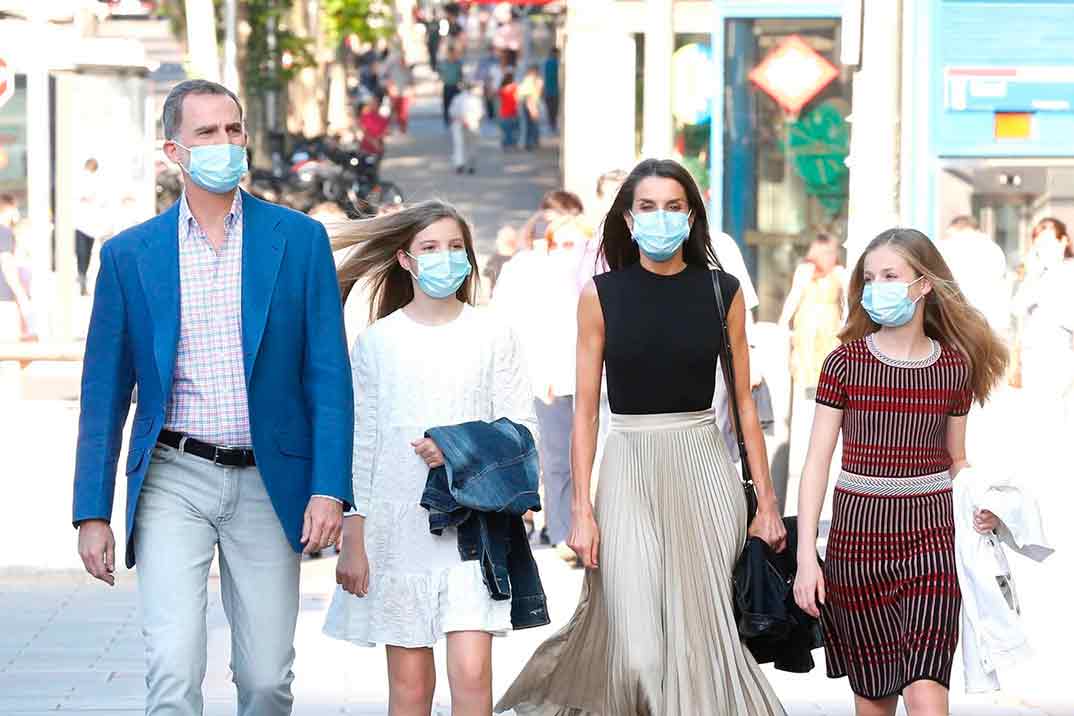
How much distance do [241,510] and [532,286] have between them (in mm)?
5491

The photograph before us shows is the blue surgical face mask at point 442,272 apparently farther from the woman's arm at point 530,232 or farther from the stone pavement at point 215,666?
the woman's arm at point 530,232

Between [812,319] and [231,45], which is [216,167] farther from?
[231,45]

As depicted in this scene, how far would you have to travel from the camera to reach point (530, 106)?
40.4m

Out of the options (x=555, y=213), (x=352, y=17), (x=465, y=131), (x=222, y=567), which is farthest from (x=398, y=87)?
(x=222, y=567)

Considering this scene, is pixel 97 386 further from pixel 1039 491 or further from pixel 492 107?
pixel 492 107

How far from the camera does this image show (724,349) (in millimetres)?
5781

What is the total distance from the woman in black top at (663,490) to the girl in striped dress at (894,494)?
8.0 inches

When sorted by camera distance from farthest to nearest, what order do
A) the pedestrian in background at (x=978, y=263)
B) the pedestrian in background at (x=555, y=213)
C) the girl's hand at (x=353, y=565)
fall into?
the pedestrian in background at (x=978, y=263) → the pedestrian in background at (x=555, y=213) → the girl's hand at (x=353, y=565)

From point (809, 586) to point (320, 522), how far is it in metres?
1.32

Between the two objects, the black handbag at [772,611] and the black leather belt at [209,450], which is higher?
the black leather belt at [209,450]

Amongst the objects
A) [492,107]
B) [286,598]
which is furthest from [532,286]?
[492,107]

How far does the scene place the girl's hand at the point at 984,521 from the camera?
548 cm

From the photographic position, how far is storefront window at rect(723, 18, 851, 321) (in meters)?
18.8

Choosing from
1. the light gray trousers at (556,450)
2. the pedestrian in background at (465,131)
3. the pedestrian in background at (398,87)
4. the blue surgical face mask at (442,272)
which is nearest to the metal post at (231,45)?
the pedestrian in background at (465,131)
